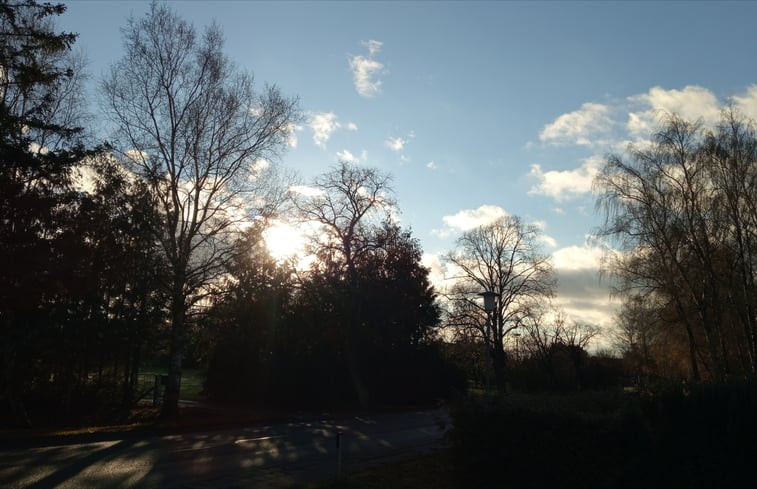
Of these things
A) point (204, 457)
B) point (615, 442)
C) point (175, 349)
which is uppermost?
point (175, 349)

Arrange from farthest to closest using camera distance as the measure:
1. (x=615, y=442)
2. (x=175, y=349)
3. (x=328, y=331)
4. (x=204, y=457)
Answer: (x=328, y=331) < (x=175, y=349) < (x=204, y=457) < (x=615, y=442)

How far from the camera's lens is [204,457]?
Result: 14.0m

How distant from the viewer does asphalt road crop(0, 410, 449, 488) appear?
1107 centimetres

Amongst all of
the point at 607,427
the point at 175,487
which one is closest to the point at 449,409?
the point at 607,427

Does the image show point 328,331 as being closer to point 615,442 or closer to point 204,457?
point 204,457

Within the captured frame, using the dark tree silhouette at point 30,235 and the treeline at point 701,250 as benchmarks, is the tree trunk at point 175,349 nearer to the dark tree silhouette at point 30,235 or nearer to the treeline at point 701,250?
the dark tree silhouette at point 30,235

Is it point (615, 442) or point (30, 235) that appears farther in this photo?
point (30, 235)

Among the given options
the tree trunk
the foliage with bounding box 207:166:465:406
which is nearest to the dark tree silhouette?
the tree trunk

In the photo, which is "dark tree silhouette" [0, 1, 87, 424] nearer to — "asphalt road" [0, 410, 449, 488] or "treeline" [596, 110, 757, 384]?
"asphalt road" [0, 410, 449, 488]

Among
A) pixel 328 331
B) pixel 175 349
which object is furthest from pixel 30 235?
pixel 328 331

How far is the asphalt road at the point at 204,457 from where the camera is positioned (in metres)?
11.1

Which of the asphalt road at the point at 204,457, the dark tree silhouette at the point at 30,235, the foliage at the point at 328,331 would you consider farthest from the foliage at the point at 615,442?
the foliage at the point at 328,331

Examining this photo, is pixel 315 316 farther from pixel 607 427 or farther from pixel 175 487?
pixel 607 427

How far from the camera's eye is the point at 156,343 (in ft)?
82.7
